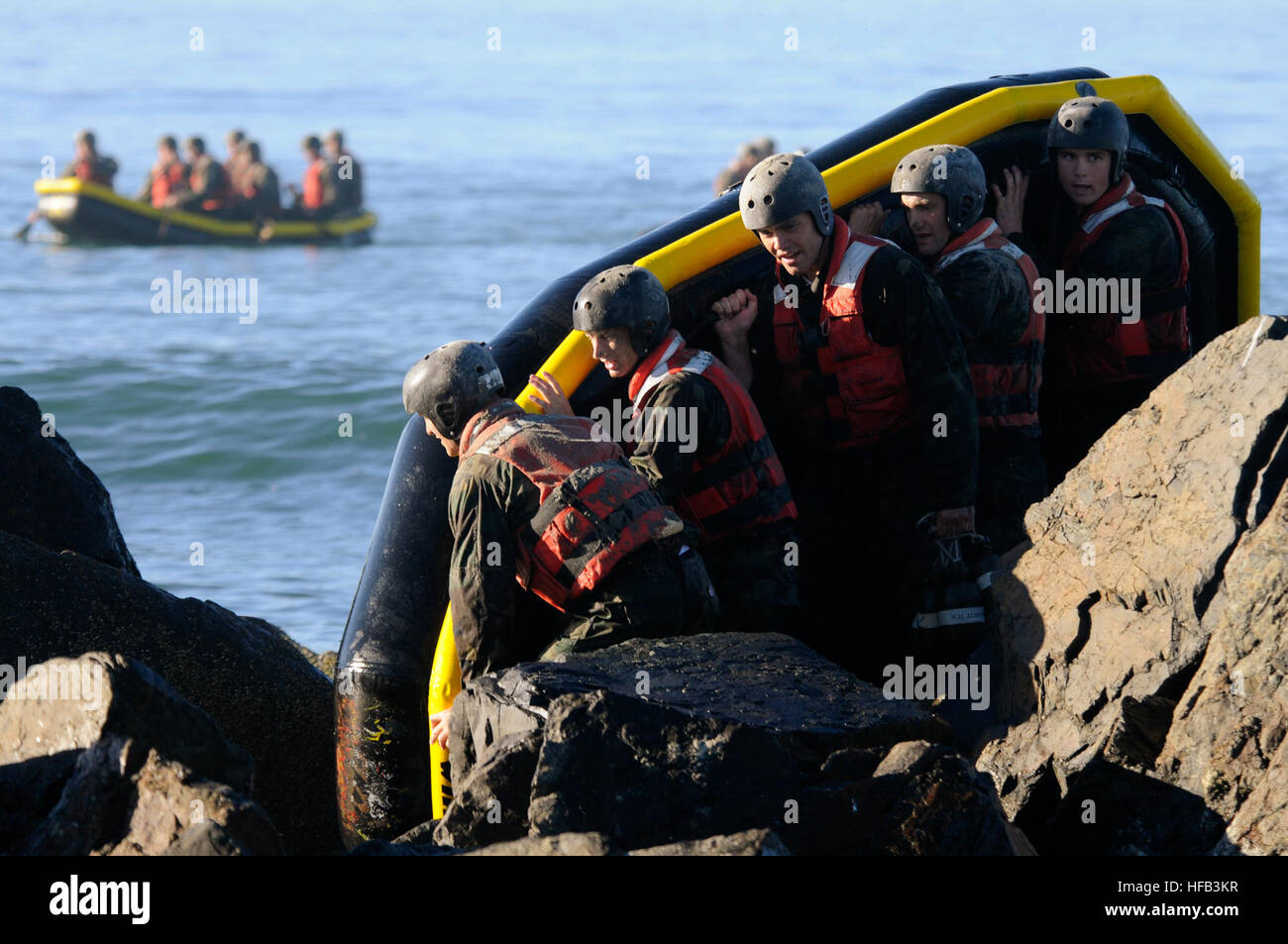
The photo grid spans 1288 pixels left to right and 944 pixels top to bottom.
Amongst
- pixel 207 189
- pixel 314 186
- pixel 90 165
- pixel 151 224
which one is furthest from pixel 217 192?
pixel 90 165

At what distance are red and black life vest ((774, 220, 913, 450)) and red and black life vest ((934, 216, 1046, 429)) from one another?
39cm

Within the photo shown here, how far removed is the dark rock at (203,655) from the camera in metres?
5.70

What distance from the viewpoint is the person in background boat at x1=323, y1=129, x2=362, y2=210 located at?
27234 millimetres

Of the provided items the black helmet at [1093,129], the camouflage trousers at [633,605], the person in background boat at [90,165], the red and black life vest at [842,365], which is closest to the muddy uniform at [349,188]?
the person in background boat at [90,165]

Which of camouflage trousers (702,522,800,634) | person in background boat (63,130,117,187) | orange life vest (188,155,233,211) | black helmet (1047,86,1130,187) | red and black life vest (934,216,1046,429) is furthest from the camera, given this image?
orange life vest (188,155,233,211)

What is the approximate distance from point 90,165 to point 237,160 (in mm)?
2374

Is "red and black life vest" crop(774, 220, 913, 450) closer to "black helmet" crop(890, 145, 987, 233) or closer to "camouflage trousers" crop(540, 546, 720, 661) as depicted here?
"black helmet" crop(890, 145, 987, 233)

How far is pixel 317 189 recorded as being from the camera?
2878 centimetres

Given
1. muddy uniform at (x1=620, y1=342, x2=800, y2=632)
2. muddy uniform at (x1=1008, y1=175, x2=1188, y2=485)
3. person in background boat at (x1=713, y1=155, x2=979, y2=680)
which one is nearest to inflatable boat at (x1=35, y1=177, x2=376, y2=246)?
muddy uniform at (x1=1008, y1=175, x2=1188, y2=485)

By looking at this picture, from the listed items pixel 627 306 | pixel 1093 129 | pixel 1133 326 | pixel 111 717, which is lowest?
pixel 111 717

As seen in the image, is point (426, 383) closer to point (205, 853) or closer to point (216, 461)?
point (205, 853)

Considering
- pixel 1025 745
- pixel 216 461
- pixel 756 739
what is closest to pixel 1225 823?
pixel 1025 745

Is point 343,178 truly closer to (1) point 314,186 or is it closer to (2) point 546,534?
(1) point 314,186
